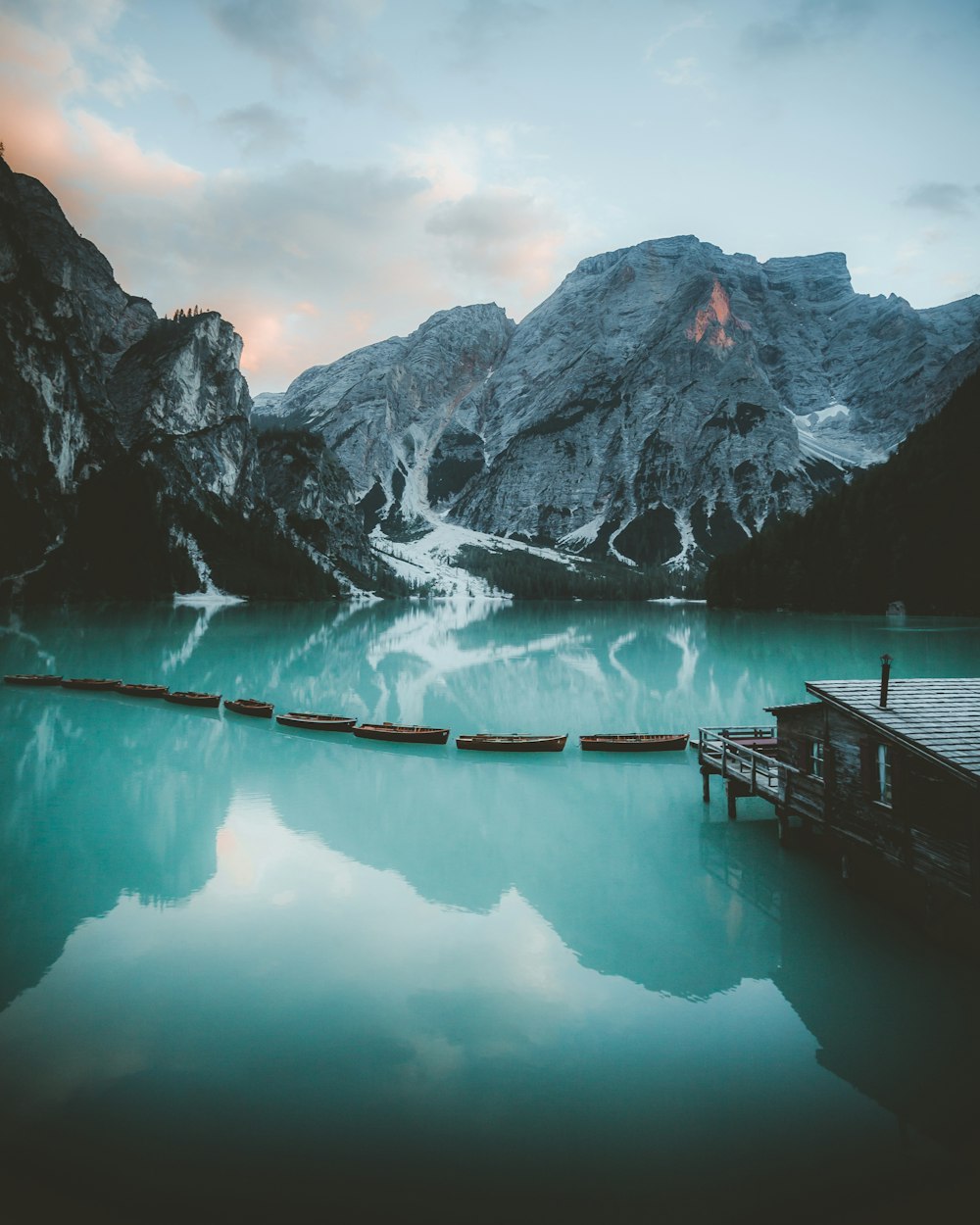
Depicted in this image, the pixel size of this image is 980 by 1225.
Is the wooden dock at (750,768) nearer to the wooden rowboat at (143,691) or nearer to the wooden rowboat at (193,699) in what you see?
the wooden rowboat at (193,699)

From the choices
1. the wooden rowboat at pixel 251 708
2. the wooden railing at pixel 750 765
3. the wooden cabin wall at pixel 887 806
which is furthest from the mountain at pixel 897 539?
the wooden rowboat at pixel 251 708

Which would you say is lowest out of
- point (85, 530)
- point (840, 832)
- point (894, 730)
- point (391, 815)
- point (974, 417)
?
point (391, 815)

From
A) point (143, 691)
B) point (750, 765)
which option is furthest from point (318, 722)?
point (750, 765)

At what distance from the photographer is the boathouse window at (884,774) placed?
1773cm

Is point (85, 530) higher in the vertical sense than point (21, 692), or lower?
higher

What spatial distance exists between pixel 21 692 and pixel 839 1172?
5733 centimetres

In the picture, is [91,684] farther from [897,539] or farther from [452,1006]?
[897,539]

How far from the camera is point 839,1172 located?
32.6 ft

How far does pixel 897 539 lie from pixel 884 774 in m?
141

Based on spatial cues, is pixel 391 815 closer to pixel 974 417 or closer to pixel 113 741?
pixel 113 741

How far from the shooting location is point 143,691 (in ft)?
167

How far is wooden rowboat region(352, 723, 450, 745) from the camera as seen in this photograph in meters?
37.8

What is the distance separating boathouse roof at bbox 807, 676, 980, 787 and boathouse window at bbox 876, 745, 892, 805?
0.94 m

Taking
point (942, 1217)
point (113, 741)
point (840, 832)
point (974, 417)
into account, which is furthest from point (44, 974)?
point (974, 417)
